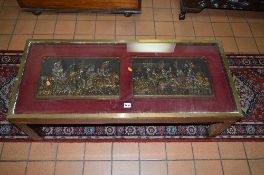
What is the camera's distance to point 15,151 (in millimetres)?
3070

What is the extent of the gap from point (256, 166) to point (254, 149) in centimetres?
21

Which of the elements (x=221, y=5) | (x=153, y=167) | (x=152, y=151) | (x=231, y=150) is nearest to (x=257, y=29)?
(x=221, y=5)

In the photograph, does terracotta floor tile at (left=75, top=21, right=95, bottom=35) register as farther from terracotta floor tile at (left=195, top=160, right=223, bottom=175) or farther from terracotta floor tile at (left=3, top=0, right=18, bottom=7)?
terracotta floor tile at (left=195, top=160, right=223, bottom=175)

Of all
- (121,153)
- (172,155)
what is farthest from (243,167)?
(121,153)

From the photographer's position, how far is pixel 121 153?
308cm

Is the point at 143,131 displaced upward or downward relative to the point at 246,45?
downward

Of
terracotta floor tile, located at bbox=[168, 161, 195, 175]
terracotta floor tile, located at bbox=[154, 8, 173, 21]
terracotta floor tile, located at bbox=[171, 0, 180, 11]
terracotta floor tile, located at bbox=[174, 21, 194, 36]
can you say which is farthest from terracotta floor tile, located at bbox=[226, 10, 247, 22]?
terracotta floor tile, located at bbox=[168, 161, 195, 175]

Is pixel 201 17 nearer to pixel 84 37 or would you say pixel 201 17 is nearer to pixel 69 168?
pixel 84 37

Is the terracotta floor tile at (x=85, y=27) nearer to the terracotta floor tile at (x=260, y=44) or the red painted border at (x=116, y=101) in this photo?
the red painted border at (x=116, y=101)

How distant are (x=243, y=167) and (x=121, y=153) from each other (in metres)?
1.42

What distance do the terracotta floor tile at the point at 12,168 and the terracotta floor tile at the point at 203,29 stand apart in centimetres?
311

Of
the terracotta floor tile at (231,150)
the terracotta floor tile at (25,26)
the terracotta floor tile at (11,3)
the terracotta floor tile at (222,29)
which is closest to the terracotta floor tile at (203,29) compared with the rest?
the terracotta floor tile at (222,29)

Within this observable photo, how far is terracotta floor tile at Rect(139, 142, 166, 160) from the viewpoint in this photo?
3064mm

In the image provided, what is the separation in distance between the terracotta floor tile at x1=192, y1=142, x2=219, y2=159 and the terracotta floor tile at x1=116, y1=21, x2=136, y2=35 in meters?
2.00
